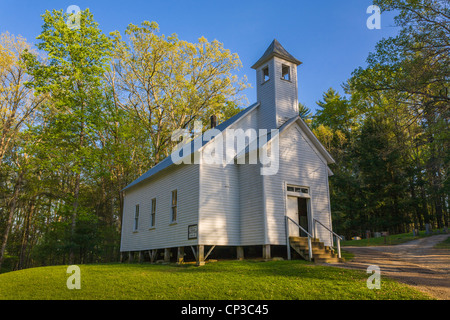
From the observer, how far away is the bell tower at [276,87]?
1688 centimetres

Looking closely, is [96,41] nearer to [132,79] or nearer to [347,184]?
[132,79]

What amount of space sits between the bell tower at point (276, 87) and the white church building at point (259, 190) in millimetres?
51

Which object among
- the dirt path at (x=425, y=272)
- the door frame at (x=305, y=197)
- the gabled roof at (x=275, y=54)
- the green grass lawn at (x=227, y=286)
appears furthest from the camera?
the gabled roof at (x=275, y=54)

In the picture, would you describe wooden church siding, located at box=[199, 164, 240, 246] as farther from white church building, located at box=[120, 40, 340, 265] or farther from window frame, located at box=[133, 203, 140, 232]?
window frame, located at box=[133, 203, 140, 232]

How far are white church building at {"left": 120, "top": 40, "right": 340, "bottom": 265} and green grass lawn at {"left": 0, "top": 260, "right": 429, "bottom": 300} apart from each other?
3.20 m

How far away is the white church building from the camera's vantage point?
1424 cm

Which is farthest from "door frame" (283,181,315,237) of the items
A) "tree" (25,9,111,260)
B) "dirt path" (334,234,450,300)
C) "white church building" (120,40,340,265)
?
"tree" (25,9,111,260)

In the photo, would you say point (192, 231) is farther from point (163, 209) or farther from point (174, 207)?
point (163, 209)

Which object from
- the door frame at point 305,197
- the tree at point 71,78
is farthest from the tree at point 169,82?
the door frame at point 305,197

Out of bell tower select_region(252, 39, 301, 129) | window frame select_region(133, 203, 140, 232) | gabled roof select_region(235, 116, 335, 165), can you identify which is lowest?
window frame select_region(133, 203, 140, 232)

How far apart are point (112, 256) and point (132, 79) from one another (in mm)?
15619

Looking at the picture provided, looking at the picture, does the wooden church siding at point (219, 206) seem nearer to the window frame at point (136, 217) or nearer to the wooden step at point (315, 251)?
the wooden step at point (315, 251)

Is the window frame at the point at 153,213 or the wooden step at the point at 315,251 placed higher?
the window frame at the point at 153,213
